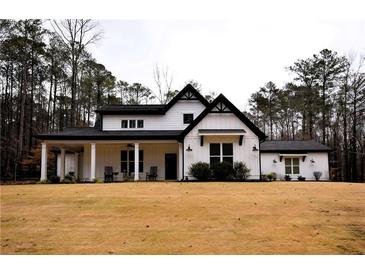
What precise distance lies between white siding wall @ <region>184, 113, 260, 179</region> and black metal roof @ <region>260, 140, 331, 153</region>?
214 inches

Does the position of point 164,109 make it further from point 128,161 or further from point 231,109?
point 231,109

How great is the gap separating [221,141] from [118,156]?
23.6ft

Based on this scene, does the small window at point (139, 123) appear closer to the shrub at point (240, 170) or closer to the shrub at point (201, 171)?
the shrub at point (201, 171)

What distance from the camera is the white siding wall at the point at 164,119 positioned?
2227 centimetres

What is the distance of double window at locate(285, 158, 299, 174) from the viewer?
958 inches

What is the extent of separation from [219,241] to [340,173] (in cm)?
3323

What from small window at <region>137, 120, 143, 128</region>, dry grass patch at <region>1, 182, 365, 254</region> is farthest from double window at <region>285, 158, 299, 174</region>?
dry grass patch at <region>1, 182, 365, 254</region>

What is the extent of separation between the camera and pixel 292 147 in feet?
81.3

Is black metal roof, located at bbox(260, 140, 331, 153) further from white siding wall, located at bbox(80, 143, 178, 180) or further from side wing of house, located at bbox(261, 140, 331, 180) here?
white siding wall, located at bbox(80, 143, 178, 180)

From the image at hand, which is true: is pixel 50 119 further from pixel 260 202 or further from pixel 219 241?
pixel 219 241

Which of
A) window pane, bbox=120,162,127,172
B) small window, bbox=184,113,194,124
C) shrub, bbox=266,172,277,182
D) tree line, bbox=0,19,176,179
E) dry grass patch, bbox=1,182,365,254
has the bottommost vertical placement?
dry grass patch, bbox=1,182,365,254

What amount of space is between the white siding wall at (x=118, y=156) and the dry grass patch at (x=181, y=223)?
9818mm

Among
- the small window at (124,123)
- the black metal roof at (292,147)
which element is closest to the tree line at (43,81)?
the small window at (124,123)

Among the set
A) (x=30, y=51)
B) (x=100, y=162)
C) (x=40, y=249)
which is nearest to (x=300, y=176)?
(x=100, y=162)
